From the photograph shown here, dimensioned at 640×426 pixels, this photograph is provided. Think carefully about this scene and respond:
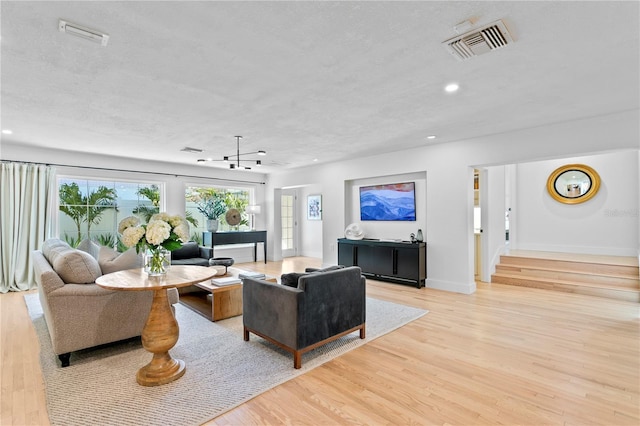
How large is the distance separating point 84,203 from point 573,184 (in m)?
9.77

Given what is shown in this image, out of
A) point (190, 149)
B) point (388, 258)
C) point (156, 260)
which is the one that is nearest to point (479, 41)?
point (156, 260)

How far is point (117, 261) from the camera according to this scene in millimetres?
3064

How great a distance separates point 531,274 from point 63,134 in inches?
306

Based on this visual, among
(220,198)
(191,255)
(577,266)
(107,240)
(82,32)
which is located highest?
(82,32)

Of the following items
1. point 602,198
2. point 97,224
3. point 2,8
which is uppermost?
point 2,8

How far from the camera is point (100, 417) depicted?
196 cm

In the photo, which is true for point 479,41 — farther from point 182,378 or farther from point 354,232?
point 354,232

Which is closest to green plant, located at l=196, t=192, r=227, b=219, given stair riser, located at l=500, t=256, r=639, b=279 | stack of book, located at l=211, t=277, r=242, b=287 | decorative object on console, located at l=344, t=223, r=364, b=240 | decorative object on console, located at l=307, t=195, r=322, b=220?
decorative object on console, located at l=307, t=195, r=322, b=220

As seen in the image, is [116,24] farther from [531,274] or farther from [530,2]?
[531,274]

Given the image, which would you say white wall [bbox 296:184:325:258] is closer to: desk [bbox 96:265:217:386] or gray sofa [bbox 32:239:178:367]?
gray sofa [bbox 32:239:178:367]

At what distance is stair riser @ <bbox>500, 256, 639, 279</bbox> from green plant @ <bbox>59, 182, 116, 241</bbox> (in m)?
7.91

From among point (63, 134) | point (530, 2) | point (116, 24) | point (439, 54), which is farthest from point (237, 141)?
point (530, 2)

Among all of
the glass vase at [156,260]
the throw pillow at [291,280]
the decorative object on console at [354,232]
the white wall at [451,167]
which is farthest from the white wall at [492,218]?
the glass vase at [156,260]

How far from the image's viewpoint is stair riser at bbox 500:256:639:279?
4930 millimetres
